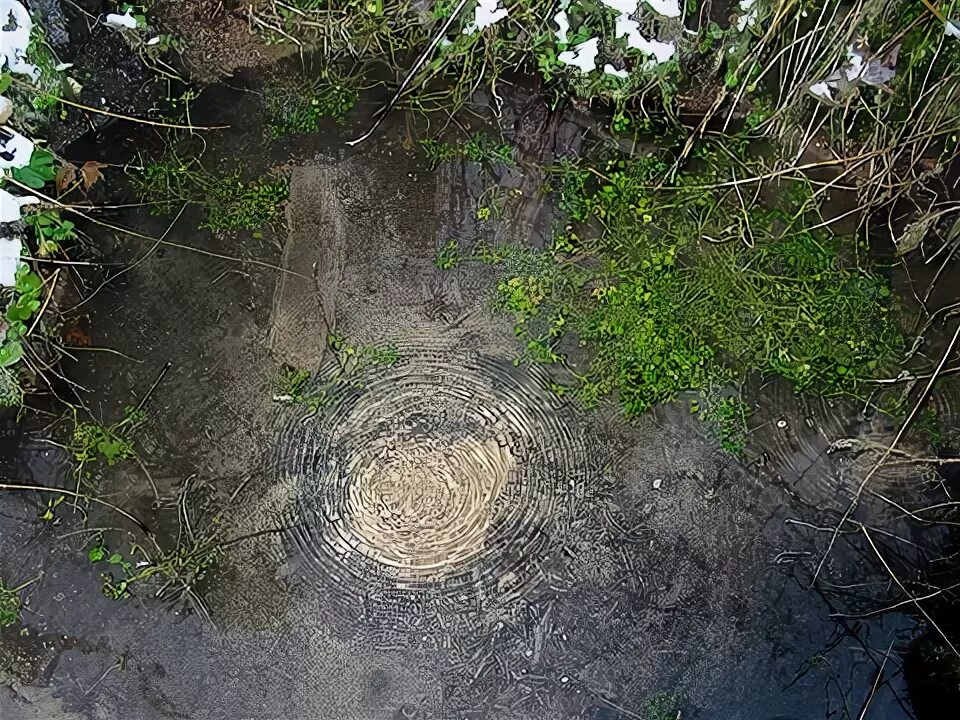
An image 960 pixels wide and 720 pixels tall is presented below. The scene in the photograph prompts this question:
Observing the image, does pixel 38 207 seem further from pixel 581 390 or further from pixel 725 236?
pixel 725 236

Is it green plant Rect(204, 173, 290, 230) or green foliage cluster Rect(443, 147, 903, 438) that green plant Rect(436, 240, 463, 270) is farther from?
green plant Rect(204, 173, 290, 230)

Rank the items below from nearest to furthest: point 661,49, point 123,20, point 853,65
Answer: point 853,65 → point 661,49 → point 123,20

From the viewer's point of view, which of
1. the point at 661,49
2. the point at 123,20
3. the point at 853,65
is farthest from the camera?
the point at 123,20

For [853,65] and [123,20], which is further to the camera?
[123,20]

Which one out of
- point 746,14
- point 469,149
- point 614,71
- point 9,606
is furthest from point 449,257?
point 9,606

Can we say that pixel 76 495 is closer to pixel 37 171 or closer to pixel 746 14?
pixel 37 171

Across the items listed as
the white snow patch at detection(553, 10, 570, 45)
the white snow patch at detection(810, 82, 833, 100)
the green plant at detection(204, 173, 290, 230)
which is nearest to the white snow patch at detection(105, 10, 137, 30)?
the green plant at detection(204, 173, 290, 230)

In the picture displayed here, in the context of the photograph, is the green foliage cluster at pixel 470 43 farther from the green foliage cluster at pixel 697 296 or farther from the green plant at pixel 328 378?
the green plant at pixel 328 378

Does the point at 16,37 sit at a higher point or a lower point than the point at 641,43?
lower

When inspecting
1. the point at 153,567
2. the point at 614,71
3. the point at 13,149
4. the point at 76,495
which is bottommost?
the point at 153,567
